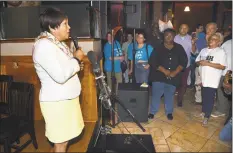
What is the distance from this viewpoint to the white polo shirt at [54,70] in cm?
144

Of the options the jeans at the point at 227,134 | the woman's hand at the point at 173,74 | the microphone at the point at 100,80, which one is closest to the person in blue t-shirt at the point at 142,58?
the woman's hand at the point at 173,74

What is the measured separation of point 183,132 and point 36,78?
2.50m

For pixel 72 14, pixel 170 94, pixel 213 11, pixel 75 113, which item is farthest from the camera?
pixel 213 11

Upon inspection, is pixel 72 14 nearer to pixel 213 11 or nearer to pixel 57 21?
pixel 57 21

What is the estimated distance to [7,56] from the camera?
328 centimetres

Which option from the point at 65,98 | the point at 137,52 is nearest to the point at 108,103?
the point at 65,98

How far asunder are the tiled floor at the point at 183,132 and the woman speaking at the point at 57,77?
4.58ft

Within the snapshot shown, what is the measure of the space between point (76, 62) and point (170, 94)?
7.20 feet

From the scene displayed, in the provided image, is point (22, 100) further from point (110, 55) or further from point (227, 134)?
point (227, 134)

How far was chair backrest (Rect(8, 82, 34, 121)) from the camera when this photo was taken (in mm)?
2252

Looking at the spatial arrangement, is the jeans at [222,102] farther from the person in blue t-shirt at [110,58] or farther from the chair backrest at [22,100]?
the chair backrest at [22,100]

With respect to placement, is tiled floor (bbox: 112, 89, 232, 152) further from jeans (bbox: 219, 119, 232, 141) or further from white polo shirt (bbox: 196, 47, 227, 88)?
white polo shirt (bbox: 196, 47, 227, 88)

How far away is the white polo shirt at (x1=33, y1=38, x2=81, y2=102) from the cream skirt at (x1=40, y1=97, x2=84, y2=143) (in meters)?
0.05

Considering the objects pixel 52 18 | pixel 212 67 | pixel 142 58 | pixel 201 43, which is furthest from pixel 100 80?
pixel 201 43
